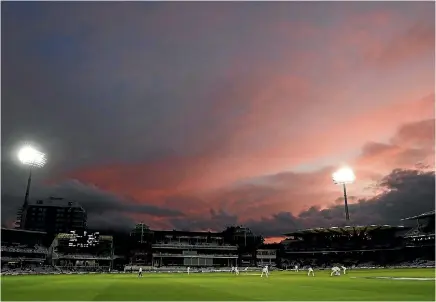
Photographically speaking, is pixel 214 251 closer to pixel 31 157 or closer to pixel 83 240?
pixel 83 240

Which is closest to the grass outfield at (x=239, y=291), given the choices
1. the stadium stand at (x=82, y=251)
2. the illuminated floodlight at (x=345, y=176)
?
the illuminated floodlight at (x=345, y=176)

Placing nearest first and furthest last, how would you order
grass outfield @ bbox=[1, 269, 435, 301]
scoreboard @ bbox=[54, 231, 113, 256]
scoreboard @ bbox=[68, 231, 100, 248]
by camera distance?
grass outfield @ bbox=[1, 269, 435, 301], scoreboard @ bbox=[54, 231, 113, 256], scoreboard @ bbox=[68, 231, 100, 248]

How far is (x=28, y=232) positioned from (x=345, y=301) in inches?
3982

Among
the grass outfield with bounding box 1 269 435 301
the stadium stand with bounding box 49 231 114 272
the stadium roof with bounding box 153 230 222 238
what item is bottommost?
the grass outfield with bounding box 1 269 435 301

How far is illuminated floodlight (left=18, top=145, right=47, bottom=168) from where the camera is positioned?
75.6 metres

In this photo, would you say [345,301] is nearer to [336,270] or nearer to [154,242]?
[336,270]

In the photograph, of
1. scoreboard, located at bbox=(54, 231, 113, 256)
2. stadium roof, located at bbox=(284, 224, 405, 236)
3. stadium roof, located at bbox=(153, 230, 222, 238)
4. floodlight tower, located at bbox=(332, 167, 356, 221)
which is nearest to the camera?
floodlight tower, located at bbox=(332, 167, 356, 221)

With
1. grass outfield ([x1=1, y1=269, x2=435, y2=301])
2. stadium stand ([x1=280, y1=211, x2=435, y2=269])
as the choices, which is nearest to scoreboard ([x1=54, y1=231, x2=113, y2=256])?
stadium stand ([x1=280, y1=211, x2=435, y2=269])

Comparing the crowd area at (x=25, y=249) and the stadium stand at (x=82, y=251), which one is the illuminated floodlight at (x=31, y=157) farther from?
the stadium stand at (x=82, y=251)

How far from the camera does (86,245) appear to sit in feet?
338

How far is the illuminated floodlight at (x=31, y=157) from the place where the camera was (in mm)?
75562

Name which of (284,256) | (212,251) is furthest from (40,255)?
(284,256)

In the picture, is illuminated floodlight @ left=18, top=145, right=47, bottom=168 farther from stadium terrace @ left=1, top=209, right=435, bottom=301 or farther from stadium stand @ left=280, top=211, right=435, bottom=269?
stadium stand @ left=280, top=211, right=435, bottom=269

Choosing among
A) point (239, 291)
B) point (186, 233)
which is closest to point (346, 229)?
point (186, 233)
